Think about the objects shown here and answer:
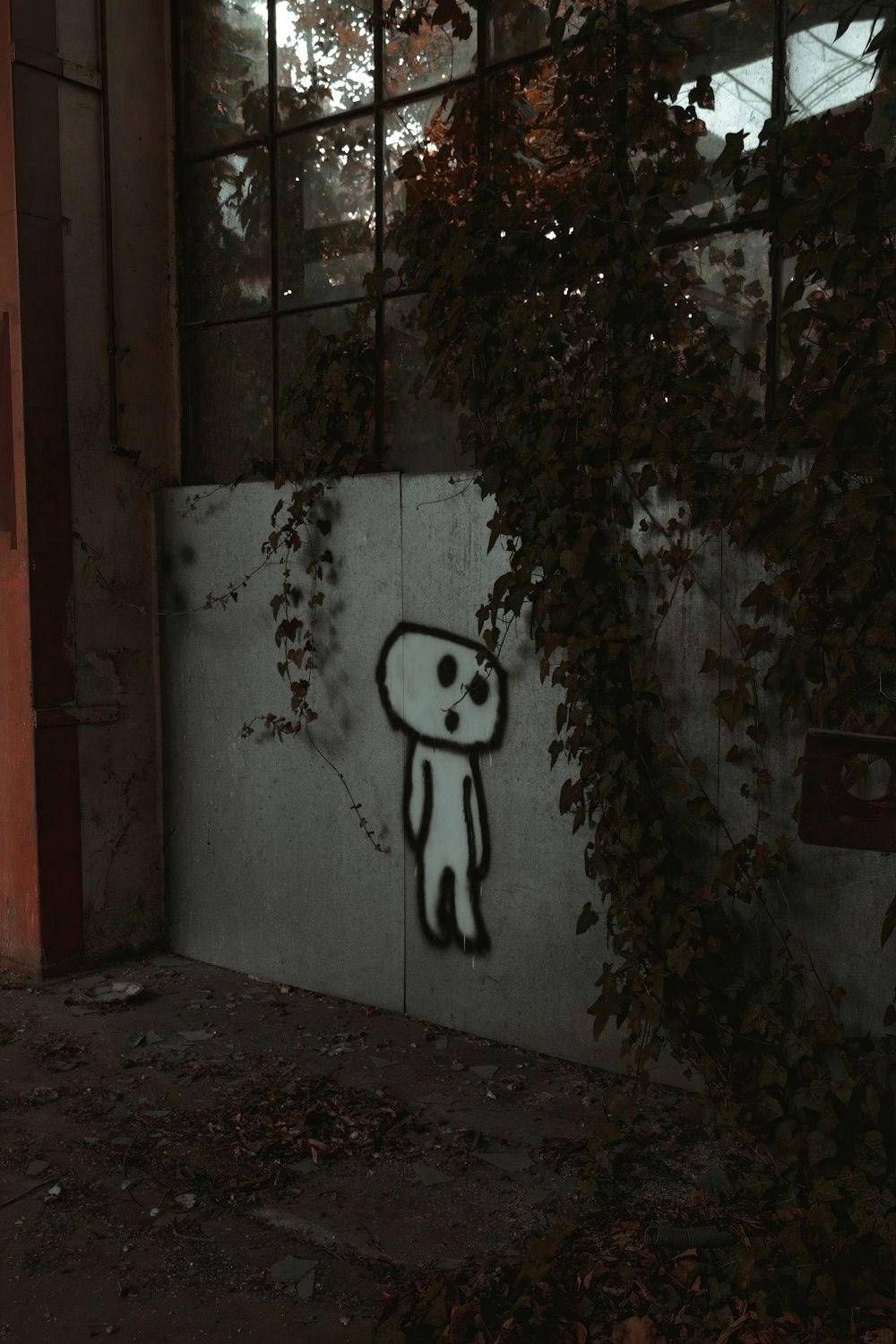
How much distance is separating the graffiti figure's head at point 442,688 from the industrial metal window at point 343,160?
676 millimetres

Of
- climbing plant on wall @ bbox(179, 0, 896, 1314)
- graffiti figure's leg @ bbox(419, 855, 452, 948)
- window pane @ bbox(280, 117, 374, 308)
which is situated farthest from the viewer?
window pane @ bbox(280, 117, 374, 308)

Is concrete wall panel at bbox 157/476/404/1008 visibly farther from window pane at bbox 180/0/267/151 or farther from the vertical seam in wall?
window pane at bbox 180/0/267/151

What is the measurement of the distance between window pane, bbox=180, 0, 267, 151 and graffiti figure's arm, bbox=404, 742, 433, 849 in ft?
8.97

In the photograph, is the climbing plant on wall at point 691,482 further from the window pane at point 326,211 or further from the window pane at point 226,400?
the window pane at point 226,400

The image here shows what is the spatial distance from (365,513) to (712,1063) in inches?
88.5

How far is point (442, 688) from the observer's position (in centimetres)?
400

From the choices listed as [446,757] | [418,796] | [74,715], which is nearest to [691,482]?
[446,757]

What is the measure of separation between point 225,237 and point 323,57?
0.83 metres

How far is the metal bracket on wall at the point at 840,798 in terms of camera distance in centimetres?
180

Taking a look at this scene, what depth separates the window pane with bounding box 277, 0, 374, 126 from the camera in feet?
14.1

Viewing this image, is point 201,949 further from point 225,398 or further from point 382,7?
point 382,7

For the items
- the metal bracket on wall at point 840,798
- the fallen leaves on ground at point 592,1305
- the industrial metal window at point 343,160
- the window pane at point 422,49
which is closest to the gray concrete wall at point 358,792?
the industrial metal window at point 343,160

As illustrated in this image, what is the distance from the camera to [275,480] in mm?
4445

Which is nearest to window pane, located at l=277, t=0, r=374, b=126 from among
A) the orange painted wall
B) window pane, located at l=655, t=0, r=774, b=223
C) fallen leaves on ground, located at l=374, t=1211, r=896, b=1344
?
the orange painted wall
